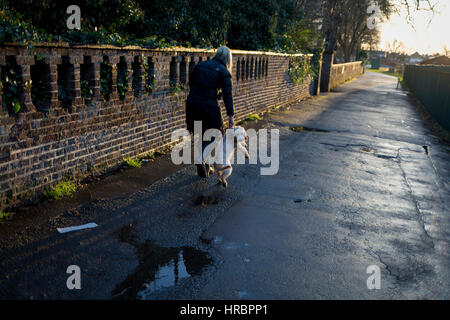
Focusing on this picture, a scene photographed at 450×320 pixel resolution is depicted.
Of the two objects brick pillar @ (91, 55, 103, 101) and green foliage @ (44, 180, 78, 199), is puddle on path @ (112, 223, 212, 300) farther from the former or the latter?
brick pillar @ (91, 55, 103, 101)

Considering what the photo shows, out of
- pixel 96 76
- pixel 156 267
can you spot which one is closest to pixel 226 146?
pixel 96 76

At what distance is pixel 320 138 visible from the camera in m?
10.7

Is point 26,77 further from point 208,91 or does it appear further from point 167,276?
point 167,276

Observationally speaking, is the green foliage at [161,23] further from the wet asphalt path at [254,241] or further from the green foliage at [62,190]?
the wet asphalt path at [254,241]

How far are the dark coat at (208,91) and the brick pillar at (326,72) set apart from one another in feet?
71.1

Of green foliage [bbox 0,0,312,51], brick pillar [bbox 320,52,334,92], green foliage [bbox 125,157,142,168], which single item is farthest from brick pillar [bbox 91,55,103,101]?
brick pillar [bbox 320,52,334,92]

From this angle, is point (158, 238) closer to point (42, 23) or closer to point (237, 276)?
point (237, 276)

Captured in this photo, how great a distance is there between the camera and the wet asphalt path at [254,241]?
3502 mm

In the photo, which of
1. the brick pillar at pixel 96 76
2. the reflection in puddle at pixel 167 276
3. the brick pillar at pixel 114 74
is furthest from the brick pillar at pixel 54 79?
the reflection in puddle at pixel 167 276

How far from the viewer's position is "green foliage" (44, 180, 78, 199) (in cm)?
515

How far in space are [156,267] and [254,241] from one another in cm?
115

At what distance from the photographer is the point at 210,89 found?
597 centimetres
